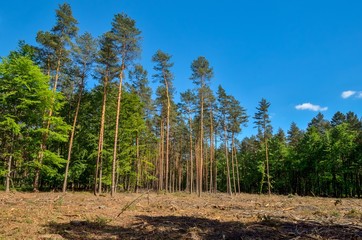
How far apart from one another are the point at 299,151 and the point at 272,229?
44324 millimetres

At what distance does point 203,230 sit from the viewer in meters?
8.36

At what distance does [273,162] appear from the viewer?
49.7m

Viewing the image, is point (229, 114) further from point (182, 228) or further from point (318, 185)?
point (182, 228)

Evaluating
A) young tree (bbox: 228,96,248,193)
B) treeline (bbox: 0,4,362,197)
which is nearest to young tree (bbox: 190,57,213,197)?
treeline (bbox: 0,4,362,197)

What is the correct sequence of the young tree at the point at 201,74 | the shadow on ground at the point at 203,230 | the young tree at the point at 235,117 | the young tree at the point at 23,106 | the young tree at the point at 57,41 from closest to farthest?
the shadow on ground at the point at 203,230, the young tree at the point at 23,106, the young tree at the point at 57,41, the young tree at the point at 201,74, the young tree at the point at 235,117

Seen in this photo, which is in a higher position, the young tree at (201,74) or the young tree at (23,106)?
the young tree at (201,74)

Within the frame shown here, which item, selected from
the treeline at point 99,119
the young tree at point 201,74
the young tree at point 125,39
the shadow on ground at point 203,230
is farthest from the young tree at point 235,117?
the shadow on ground at point 203,230

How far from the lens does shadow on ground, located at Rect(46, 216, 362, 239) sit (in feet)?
23.4

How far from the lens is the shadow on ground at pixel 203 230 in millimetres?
7139

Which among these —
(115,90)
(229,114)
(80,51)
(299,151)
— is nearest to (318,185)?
(299,151)

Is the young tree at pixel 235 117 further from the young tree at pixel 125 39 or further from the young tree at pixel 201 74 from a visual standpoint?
the young tree at pixel 125 39

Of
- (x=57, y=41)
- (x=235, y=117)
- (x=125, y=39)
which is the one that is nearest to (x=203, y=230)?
(x=125, y=39)

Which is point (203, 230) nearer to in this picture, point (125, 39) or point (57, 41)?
point (125, 39)

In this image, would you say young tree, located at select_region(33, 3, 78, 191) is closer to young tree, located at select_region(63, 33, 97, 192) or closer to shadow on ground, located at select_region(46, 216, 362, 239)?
young tree, located at select_region(63, 33, 97, 192)
